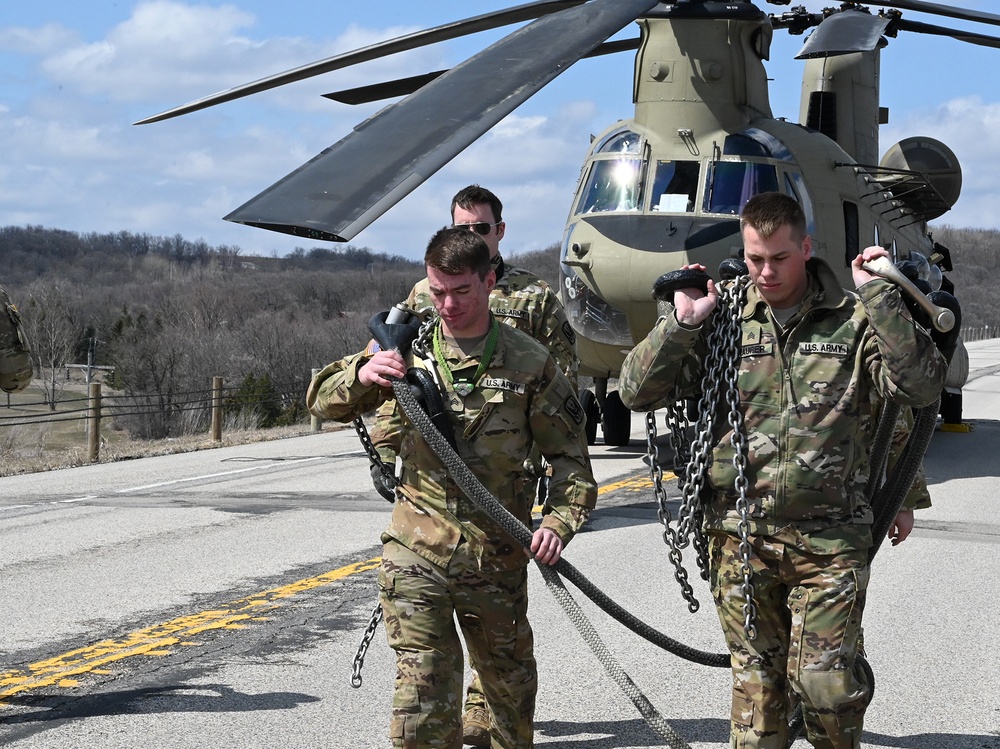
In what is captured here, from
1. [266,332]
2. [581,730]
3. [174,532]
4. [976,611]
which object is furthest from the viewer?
[266,332]

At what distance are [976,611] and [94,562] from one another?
19.2 feet

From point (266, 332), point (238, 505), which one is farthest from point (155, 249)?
point (238, 505)

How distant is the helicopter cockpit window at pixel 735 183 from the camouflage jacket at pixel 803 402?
8.12 meters

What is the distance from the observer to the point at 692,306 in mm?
4238

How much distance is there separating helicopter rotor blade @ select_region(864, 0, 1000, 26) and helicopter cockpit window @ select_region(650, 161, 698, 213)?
227cm

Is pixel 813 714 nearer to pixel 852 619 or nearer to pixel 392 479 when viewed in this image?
pixel 852 619

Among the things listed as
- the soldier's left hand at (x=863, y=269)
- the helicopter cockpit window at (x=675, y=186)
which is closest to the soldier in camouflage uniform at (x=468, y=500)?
the soldier's left hand at (x=863, y=269)

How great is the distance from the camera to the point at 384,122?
4.47 meters

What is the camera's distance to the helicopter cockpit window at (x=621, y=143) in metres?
13.0

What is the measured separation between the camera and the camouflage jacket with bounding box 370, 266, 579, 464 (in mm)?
5895

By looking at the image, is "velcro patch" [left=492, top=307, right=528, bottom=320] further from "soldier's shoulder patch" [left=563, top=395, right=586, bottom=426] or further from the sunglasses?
"soldier's shoulder patch" [left=563, top=395, right=586, bottom=426]

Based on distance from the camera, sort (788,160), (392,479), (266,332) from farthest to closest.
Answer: (266,332), (788,160), (392,479)

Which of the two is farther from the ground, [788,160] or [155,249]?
[155,249]

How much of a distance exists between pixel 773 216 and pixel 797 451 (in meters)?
0.78
